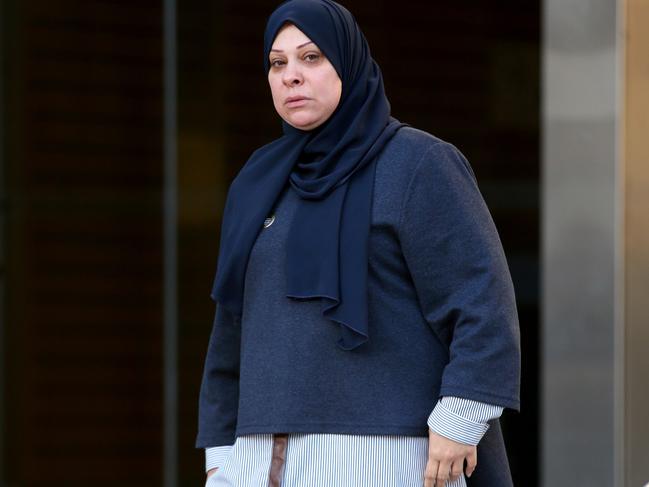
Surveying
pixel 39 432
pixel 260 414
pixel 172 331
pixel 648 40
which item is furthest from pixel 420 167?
pixel 39 432

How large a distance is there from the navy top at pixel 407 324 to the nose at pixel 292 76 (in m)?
0.19

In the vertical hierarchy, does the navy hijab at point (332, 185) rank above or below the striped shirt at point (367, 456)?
above

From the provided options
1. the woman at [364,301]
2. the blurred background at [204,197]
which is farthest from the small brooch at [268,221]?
the blurred background at [204,197]

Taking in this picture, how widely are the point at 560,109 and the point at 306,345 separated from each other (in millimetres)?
2038

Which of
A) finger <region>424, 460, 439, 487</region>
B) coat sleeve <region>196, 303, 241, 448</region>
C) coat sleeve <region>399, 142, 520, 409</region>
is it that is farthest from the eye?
finger <region>424, 460, 439, 487</region>

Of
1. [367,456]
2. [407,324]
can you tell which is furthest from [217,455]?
[407,324]

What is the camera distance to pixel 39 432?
253 inches

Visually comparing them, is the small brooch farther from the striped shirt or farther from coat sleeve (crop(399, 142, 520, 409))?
the striped shirt

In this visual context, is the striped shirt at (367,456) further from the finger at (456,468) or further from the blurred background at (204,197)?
the blurred background at (204,197)

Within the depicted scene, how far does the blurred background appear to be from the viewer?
395 cm

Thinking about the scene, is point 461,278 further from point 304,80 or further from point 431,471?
point 304,80

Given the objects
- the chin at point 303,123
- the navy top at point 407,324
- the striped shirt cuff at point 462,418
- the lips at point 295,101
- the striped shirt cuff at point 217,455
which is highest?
the lips at point 295,101

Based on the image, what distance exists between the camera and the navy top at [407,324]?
220 cm

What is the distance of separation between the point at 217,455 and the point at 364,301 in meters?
0.56
